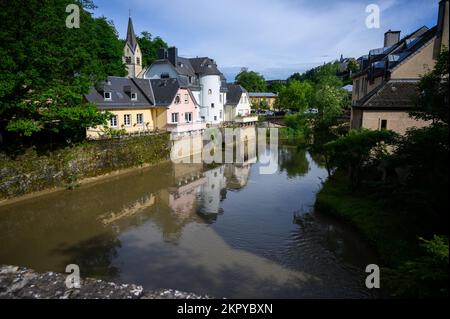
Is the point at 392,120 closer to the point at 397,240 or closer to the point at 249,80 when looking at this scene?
the point at 397,240

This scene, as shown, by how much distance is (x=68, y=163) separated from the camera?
22.7m

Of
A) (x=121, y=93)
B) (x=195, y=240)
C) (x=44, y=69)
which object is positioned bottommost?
(x=195, y=240)

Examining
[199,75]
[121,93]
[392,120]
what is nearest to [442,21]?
[392,120]

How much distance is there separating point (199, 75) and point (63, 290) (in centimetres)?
4530

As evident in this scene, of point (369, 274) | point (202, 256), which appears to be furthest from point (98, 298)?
point (369, 274)

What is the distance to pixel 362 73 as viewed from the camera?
95.8ft

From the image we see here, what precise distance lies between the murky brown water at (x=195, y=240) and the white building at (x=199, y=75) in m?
25.9

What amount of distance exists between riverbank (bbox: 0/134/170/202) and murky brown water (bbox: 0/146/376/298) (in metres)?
0.98

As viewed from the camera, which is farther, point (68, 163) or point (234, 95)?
point (234, 95)

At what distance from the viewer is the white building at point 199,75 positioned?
45719 millimetres

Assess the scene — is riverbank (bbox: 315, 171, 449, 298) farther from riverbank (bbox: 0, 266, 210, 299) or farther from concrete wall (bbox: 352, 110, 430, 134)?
riverbank (bbox: 0, 266, 210, 299)

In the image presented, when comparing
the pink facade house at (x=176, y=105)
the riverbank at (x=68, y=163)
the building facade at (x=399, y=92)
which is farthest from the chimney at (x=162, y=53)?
the building facade at (x=399, y=92)

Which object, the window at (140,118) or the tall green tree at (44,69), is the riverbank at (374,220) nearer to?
the tall green tree at (44,69)

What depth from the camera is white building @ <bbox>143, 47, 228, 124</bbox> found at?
45719 mm
